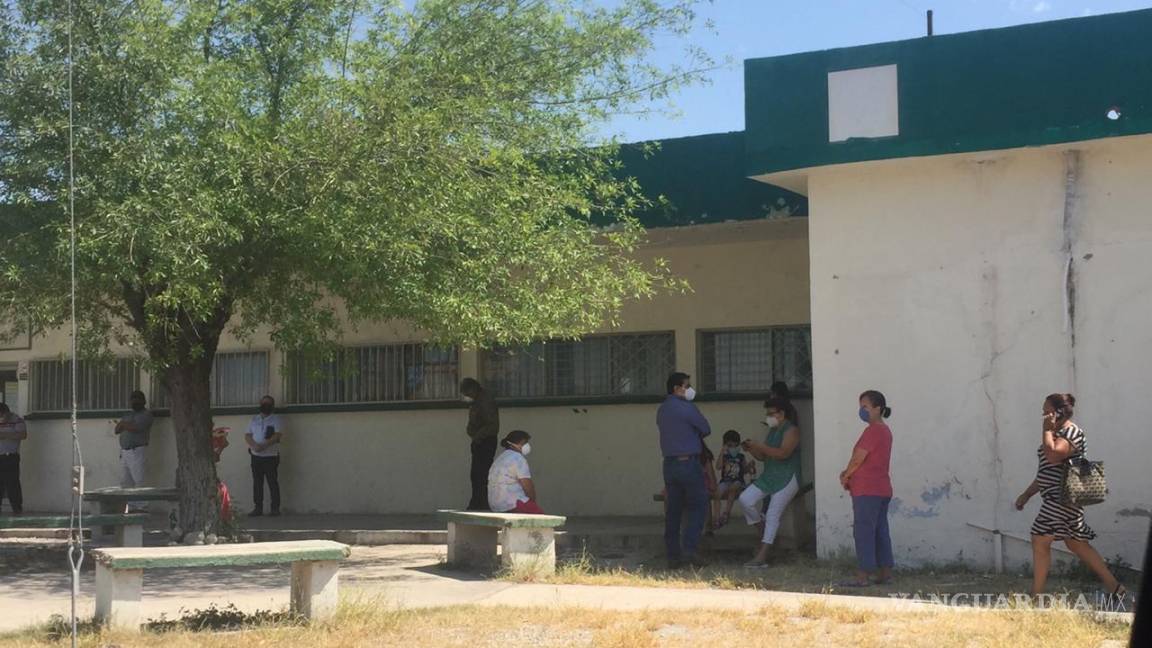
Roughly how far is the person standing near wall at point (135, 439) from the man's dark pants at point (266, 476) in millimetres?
1669

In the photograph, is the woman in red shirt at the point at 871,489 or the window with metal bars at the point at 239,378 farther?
the window with metal bars at the point at 239,378

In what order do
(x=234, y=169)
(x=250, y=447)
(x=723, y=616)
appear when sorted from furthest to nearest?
(x=250, y=447) → (x=234, y=169) → (x=723, y=616)

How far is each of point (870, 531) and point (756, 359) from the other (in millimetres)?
5212

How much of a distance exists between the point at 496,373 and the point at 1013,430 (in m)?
7.61

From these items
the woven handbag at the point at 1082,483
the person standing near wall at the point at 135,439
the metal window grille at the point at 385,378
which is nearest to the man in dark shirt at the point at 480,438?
the metal window grille at the point at 385,378

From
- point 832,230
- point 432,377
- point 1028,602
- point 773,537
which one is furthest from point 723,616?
point 432,377

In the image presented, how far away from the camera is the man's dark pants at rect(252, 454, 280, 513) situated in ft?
58.2

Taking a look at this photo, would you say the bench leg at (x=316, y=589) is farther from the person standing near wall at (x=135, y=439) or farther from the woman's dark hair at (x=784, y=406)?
the person standing near wall at (x=135, y=439)

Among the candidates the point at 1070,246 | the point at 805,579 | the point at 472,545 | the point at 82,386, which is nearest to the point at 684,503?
the point at 805,579

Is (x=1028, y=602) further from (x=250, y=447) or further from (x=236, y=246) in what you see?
(x=250, y=447)

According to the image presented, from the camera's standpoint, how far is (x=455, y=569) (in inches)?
482

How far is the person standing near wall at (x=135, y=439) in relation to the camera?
18281 millimetres

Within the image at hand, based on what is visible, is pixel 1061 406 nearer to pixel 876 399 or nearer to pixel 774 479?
pixel 876 399

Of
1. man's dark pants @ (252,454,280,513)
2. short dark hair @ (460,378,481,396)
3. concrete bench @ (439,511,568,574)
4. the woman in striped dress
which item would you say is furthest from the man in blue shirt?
man's dark pants @ (252,454,280,513)
